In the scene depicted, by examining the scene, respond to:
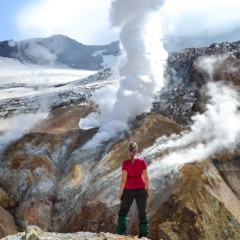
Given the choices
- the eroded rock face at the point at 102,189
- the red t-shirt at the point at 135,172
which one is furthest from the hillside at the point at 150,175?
the red t-shirt at the point at 135,172

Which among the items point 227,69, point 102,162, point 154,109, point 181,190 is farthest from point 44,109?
point 181,190

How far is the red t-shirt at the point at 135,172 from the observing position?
52.0 ft

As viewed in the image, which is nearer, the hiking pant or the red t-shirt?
the red t-shirt

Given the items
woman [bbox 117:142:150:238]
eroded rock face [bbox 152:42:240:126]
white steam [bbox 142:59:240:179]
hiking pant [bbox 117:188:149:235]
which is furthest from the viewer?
eroded rock face [bbox 152:42:240:126]

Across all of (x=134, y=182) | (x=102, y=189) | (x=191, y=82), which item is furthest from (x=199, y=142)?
(x=191, y=82)

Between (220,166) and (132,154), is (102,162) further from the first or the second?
(132,154)

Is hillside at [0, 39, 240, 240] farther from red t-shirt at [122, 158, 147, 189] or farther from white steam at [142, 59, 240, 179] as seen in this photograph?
red t-shirt at [122, 158, 147, 189]

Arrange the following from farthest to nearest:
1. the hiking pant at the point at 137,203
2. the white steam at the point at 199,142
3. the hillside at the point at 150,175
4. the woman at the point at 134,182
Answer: the white steam at the point at 199,142 < the hillside at the point at 150,175 < the hiking pant at the point at 137,203 < the woman at the point at 134,182

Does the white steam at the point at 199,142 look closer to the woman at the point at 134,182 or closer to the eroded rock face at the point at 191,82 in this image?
the eroded rock face at the point at 191,82

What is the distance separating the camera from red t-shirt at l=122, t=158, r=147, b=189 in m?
15.8

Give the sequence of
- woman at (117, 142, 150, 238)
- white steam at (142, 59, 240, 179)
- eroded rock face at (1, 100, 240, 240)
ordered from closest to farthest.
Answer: woman at (117, 142, 150, 238) → eroded rock face at (1, 100, 240, 240) → white steam at (142, 59, 240, 179)

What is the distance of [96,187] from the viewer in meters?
44.7

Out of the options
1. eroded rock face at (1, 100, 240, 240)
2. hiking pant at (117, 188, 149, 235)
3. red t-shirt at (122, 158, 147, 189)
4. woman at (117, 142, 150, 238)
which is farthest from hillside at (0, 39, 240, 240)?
red t-shirt at (122, 158, 147, 189)

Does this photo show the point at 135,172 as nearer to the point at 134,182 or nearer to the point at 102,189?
the point at 134,182
